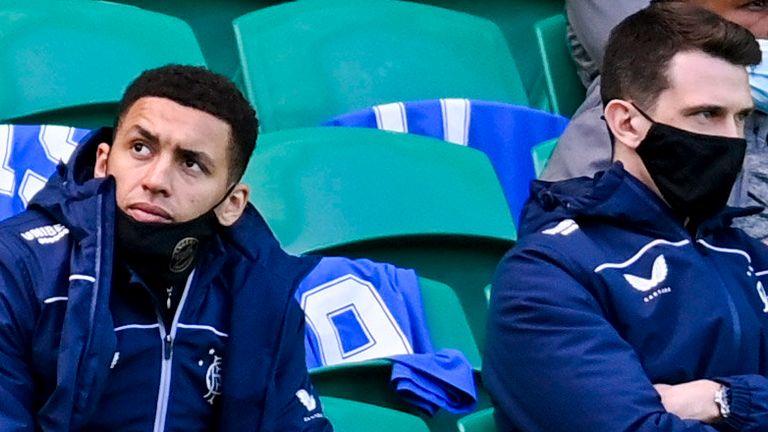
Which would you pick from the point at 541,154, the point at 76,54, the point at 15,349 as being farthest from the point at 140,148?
the point at 541,154

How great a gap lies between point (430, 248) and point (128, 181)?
1160mm

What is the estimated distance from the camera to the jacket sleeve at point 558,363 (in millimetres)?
2611

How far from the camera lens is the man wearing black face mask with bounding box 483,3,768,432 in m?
2.66

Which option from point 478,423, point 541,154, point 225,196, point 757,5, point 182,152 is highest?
point 182,152

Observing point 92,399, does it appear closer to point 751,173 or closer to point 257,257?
point 257,257

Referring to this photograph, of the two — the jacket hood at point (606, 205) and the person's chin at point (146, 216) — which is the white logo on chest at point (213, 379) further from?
the jacket hood at point (606, 205)

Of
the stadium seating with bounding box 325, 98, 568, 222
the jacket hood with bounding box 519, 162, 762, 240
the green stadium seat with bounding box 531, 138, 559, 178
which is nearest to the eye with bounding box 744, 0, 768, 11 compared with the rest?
the green stadium seat with bounding box 531, 138, 559, 178

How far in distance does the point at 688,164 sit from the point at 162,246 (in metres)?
0.90

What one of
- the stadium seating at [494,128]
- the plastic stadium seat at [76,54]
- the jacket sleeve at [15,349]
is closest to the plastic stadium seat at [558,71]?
the stadium seating at [494,128]

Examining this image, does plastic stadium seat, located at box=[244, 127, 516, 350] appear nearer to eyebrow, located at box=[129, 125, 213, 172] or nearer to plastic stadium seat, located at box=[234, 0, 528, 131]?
plastic stadium seat, located at box=[234, 0, 528, 131]

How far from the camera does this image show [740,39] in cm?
301

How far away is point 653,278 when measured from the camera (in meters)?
2.84

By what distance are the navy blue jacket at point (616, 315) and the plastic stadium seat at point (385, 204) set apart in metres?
0.73

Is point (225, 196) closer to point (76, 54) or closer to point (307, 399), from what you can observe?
point (307, 399)
